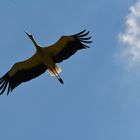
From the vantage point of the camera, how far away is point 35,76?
30.5 metres

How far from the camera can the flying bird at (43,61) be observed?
2970 centimetres

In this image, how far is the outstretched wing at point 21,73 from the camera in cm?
3047

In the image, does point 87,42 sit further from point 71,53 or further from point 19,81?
point 19,81

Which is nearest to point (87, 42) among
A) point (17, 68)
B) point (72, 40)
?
point (72, 40)

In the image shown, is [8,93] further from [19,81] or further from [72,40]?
[72,40]

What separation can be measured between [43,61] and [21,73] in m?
1.30

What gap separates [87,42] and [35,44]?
1866 mm

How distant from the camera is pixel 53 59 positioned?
2994cm

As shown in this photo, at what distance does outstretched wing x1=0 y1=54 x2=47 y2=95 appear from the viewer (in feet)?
100.0

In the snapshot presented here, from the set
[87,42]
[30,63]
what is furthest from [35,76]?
[87,42]

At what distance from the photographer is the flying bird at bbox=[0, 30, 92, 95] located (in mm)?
29703

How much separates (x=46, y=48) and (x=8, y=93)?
2.20m

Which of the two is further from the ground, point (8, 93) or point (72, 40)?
point (72, 40)

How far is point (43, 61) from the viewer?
1174 inches
